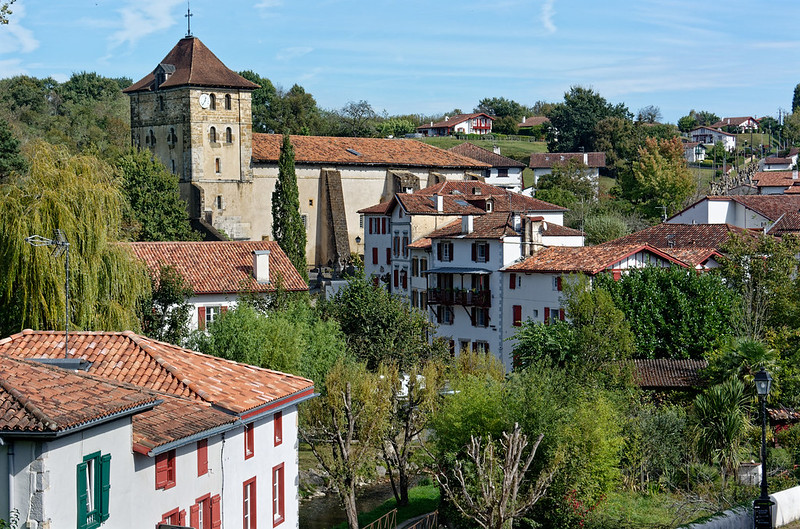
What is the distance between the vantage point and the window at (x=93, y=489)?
1834cm

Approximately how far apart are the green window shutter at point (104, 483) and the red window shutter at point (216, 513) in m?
4.22

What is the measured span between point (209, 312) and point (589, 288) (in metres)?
16.4

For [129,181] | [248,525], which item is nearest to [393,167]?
[129,181]

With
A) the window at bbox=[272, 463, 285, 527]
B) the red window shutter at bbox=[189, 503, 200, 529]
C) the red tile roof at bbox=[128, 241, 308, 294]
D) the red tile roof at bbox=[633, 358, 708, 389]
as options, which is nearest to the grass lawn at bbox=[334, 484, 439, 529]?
the window at bbox=[272, 463, 285, 527]

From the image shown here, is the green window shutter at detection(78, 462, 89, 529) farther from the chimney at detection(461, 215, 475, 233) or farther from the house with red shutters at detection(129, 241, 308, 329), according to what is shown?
the chimney at detection(461, 215, 475, 233)

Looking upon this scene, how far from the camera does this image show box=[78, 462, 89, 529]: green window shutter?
18281mm

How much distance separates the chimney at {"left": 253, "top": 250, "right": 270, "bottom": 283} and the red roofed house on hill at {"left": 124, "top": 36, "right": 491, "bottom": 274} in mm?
28020

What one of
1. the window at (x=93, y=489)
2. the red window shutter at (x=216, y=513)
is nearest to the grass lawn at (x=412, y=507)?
the red window shutter at (x=216, y=513)

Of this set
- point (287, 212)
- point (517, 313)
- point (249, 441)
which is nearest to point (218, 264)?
point (517, 313)

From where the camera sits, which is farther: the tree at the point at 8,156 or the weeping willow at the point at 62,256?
the tree at the point at 8,156

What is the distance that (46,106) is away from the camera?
126m

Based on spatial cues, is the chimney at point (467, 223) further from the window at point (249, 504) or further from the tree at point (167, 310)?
the window at point (249, 504)

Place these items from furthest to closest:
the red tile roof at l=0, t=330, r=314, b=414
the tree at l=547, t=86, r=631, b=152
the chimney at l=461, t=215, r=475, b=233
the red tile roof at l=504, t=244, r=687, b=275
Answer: the tree at l=547, t=86, r=631, b=152
the chimney at l=461, t=215, r=475, b=233
the red tile roof at l=504, t=244, r=687, b=275
the red tile roof at l=0, t=330, r=314, b=414

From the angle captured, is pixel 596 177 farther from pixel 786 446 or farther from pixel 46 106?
pixel 786 446
